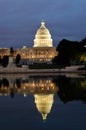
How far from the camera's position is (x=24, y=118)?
14406 millimetres

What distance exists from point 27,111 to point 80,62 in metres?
63.7

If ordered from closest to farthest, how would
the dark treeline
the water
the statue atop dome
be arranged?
1. the water
2. the dark treeline
3. the statue atop dome

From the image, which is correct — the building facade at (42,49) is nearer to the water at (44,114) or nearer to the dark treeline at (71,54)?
the dark treeline at (71,54)

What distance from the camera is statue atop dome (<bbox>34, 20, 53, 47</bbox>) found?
141 metres

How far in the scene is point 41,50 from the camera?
142 m

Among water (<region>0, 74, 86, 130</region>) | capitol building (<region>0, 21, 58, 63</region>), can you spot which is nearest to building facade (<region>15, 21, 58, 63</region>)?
capitol building (<region>0, 21, 58, 63</region>)

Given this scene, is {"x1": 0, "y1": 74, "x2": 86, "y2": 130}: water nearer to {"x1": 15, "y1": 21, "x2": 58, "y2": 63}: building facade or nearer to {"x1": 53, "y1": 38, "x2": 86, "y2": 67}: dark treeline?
{"x1": 53, "y1": 38, "x2": 86, "y2": 67}: dark treeline

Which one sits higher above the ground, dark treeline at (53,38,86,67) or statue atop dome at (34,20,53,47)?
statue atop dome at (34,20,53,47)

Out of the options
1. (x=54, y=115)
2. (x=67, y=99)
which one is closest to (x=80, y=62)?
(x=67, y=99)

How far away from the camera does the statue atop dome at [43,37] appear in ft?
462

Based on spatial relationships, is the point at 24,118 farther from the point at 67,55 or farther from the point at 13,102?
the point at 67,55

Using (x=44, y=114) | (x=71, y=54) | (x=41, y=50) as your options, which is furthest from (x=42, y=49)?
(x=44, y=114)

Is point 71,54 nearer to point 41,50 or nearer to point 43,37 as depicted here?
point 43,37

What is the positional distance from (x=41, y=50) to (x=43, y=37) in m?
4.49
